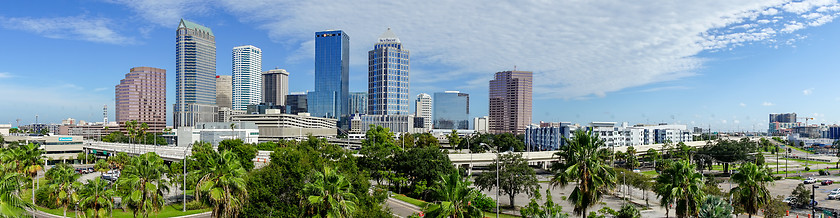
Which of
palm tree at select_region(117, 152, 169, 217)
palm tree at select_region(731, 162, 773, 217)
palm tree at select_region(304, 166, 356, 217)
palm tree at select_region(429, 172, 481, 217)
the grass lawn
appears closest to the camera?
palm tree at select_region(429, 172, 481, 217)

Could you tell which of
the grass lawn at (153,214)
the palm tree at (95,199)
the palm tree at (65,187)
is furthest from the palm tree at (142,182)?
the grass lawn at (153,214)

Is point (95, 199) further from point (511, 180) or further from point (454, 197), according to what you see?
point (511, 180)

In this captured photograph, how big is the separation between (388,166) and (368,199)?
33128mm

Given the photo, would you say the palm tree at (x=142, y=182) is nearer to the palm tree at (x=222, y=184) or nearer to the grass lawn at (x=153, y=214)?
the palm tree at (x=222, y=184)

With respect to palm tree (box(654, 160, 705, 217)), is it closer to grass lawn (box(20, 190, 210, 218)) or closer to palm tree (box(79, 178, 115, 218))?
palm tree (box(79, 178, 115, 218))

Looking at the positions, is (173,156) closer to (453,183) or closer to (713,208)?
(453,183)

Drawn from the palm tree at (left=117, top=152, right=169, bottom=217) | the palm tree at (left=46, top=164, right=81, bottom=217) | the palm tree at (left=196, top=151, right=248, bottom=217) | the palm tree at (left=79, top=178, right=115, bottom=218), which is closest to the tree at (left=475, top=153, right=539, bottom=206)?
the palm tree at (left=196, top=151, right=248, bottom=217)

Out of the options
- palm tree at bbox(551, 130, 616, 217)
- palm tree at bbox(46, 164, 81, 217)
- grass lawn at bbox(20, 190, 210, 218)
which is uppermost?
palm tree at bbox(551, 130, 616, 217)

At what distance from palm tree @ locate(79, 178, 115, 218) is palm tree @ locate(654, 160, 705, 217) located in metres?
39.6

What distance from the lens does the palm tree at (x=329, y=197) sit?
25.1 metres

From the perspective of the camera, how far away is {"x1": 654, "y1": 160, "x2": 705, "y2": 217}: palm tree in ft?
102

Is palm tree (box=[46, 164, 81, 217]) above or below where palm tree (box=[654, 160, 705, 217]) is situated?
below

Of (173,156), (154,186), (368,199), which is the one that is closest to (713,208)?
(368,199)

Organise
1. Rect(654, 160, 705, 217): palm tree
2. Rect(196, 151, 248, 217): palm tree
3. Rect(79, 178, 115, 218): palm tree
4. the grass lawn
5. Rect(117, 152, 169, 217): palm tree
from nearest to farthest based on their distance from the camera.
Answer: Rect(196, 151, 248, 217): palm tree < Rect(654, 160, 705, 217): palm tree < Rect(117, 152, 169, 217): palm tree < Rect(79, 178, 115, 218): palm tree < the grass lawn
